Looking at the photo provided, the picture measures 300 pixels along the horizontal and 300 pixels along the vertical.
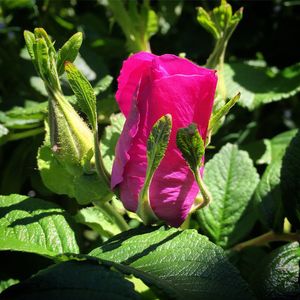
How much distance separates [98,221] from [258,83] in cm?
55

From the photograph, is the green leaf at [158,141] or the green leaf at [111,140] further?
the green leaf at [111,140]

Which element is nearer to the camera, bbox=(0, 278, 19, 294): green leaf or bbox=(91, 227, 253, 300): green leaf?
bbox=(91, 227, 253, 300): green leaf

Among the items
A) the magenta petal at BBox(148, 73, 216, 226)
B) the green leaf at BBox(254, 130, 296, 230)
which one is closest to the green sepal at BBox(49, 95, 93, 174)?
the magenta petal at BBox(148, 73, 216, 226)

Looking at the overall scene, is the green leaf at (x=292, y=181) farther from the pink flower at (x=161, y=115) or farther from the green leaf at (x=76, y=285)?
the green leaf at (x=76, y=285)

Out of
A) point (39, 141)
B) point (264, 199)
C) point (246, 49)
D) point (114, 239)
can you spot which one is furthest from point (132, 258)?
point (246, 49)

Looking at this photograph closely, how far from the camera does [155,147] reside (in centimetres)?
63

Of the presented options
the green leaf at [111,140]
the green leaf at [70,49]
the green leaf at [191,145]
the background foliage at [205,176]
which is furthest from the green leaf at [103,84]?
the green leaf at [191,145]

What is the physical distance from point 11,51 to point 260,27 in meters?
0.66

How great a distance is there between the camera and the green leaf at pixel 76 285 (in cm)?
58

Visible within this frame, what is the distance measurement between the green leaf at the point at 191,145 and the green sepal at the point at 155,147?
0.05ft

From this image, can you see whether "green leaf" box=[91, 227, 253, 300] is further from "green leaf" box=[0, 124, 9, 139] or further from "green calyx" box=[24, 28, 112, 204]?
A: "green leaf" box=[0, 124, 9, 139]

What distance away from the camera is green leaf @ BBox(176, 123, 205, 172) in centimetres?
62

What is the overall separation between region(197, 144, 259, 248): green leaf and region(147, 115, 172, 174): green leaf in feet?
0.97

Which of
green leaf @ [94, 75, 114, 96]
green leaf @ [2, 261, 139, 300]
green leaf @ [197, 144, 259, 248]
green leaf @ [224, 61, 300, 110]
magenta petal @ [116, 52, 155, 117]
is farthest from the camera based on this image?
green leaf @ [224, 61, 300, 110]
